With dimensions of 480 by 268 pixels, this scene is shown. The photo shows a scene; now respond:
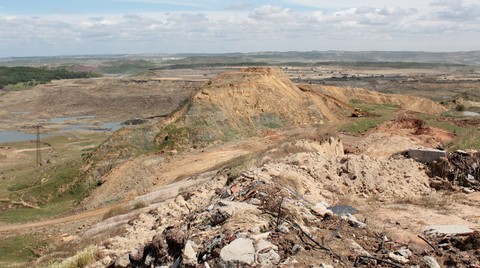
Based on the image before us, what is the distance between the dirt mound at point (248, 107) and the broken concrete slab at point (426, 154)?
583 inches

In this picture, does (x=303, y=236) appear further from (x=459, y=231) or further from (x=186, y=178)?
(x=186, y=178)

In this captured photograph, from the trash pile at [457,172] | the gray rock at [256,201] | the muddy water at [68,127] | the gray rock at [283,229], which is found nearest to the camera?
the gray rock at [283,229]

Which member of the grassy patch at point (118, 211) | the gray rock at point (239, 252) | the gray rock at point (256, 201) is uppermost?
the gray rock at point (256, 201)

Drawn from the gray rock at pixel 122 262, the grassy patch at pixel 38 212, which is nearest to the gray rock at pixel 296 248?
the gray rock at pixel 122 262

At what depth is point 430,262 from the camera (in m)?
8.30

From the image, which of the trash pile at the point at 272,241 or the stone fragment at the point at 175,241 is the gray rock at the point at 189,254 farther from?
the stone fragment at the point at 175,241

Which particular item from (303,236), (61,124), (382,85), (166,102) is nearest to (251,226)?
(303,236)

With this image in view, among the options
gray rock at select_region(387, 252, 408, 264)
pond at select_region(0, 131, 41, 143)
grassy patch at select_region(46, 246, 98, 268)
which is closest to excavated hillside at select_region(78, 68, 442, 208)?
grassy patch at select_region(46, 246, 98, 268)

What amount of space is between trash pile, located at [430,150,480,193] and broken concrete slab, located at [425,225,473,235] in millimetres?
4321

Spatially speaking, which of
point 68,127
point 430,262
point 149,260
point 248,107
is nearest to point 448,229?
point 430,262

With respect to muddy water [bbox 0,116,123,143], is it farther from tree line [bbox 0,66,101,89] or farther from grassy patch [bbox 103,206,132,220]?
tree line [bbox 0,66,101,89]

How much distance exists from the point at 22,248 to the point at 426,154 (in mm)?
15597

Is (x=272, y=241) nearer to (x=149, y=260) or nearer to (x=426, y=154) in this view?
(x=149, y=260)

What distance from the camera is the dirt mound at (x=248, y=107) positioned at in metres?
29.9
